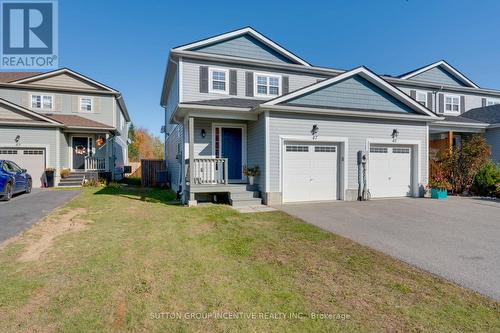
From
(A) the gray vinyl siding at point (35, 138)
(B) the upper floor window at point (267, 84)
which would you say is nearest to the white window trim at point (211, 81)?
(B) the upper floor window at point (267, 84)

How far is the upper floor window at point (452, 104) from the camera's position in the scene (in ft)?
56.4

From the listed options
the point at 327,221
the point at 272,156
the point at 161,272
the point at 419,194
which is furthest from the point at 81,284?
the point at 419,194

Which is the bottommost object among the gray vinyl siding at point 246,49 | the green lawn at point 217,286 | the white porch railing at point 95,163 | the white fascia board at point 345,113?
the green lawn at point 217,286

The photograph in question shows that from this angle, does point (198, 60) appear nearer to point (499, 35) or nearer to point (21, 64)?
point (21, 64)

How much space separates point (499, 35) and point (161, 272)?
14695 mm

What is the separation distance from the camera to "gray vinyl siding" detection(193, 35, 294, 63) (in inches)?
489

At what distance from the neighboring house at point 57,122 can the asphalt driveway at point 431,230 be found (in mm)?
14254

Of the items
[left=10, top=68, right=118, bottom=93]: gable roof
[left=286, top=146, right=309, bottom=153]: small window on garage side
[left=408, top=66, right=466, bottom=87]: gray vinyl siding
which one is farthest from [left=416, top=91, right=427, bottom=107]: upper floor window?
[left=10, top=68, right=118, bottom=93]: gable roof

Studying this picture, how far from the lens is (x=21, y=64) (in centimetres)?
1398

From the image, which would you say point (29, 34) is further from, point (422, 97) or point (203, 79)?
point (422, 97)

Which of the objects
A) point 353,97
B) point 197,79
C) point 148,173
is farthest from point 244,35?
point 148,173

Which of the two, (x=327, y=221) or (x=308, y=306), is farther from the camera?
(x=327, y=221)

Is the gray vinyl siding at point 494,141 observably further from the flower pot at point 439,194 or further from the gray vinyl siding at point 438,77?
the flower pot at point 439,194

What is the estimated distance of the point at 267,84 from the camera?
12.8m
